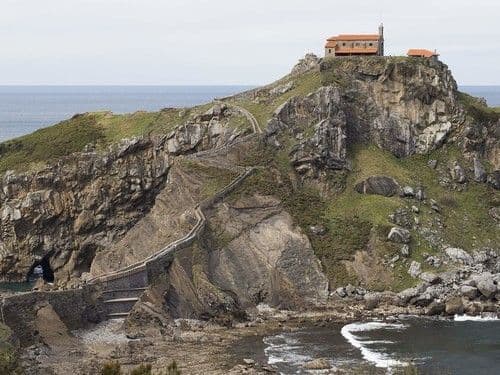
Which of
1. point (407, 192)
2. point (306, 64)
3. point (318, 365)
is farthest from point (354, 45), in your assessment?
point (318, 365)

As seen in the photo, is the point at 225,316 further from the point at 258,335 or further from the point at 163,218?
the point at 163,218

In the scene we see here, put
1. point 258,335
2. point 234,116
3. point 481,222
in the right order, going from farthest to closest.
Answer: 1. point 234,116
2. point 481,222
3. point 258,335

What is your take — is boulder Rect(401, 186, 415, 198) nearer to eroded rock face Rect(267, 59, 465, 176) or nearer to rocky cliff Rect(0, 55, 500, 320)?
rocky cliff Rect(0, 55, 500, 320)

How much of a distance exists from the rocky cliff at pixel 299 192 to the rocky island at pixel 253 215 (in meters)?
0.21

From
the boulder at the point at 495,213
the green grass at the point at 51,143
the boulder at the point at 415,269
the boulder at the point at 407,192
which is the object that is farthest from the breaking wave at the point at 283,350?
the green grass at the point at 51,143

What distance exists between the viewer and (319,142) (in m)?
123

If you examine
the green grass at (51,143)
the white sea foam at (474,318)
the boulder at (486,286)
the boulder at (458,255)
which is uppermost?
the green grass at (51,143)

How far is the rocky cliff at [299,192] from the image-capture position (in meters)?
110

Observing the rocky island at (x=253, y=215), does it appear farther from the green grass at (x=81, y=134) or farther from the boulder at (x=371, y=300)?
the green grass at (x=81, y=134)

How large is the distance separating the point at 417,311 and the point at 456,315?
410 cm

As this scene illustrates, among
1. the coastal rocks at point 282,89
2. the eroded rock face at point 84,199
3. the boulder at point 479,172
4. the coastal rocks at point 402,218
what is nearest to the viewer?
the coastal rocks at point 402,218

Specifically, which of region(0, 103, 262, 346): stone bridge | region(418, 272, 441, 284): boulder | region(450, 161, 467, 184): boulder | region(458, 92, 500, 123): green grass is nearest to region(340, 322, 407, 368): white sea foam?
region(418, 272, 441, 284): boulder

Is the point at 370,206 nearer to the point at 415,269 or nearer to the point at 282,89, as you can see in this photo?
the point at 415,269

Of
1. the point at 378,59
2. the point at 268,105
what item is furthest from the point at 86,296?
the point at 378,59
